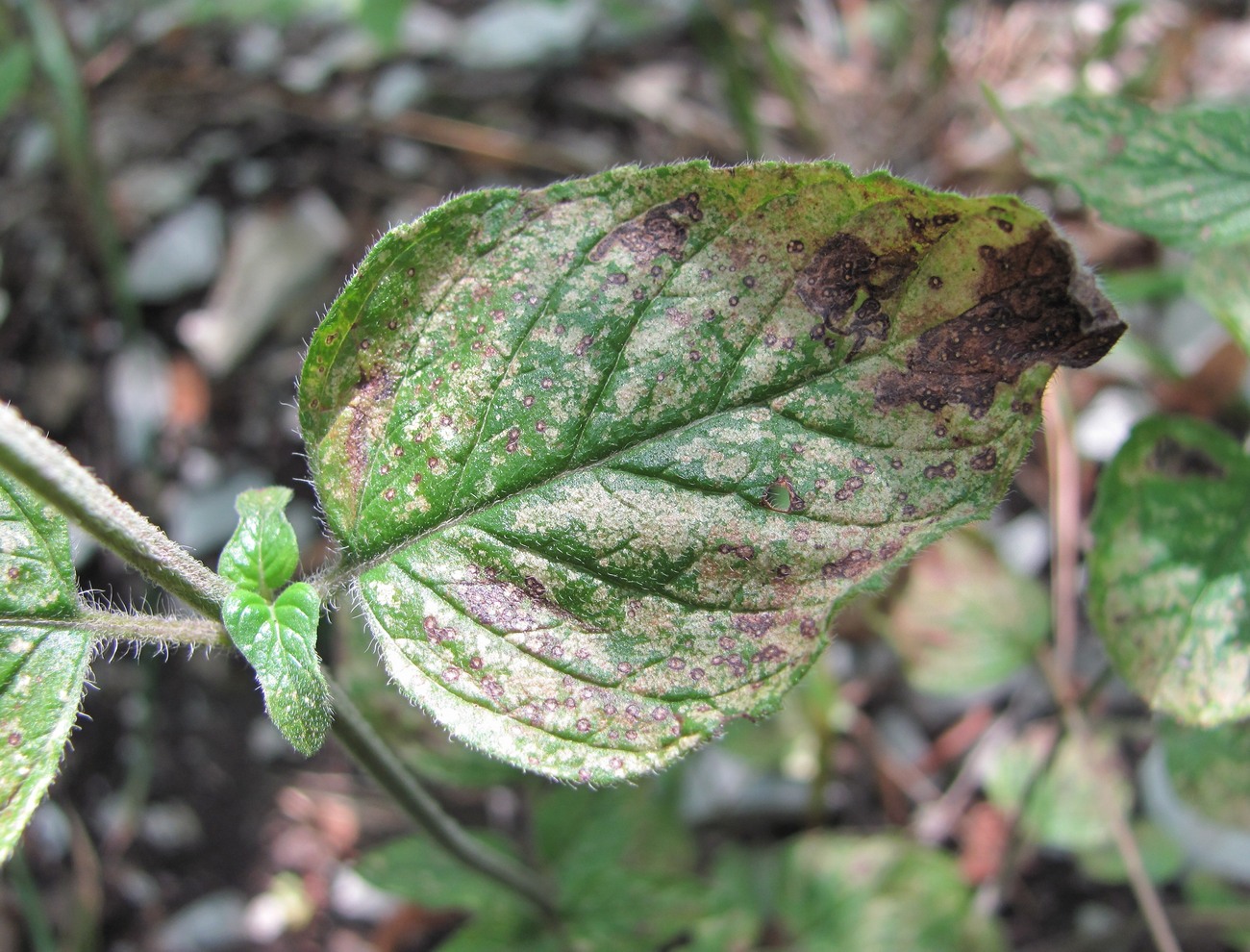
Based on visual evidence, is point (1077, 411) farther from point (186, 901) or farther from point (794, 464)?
point (186, 901)

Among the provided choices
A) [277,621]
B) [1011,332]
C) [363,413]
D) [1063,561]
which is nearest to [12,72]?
[363,413]

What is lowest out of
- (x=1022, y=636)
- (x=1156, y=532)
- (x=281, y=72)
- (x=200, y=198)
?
(x=1022, y=636)

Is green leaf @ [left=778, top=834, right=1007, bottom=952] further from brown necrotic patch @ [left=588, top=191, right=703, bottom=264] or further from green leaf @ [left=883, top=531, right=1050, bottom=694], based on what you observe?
brown necrotic patch @ [left=588, top=191, right=703, bottom=264]

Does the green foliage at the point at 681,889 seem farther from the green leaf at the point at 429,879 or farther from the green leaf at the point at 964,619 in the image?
the green leaf at the point at 964,619

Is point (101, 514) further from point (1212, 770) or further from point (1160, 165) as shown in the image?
point (1212, 770)

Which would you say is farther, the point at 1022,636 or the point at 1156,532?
the point at 1022,636

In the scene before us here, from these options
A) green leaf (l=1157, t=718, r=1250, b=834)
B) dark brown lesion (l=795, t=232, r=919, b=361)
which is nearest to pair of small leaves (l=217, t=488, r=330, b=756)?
dark brown lesion (l=795, t=232, r=919, b=361)

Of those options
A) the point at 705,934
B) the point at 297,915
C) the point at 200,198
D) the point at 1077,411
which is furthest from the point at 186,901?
the point at 1077,411
